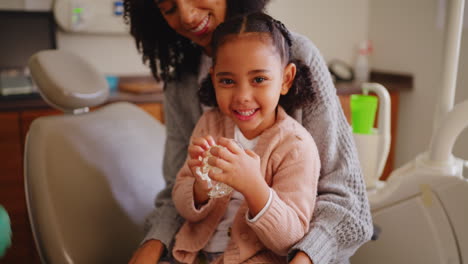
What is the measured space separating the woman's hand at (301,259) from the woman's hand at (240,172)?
13 cm

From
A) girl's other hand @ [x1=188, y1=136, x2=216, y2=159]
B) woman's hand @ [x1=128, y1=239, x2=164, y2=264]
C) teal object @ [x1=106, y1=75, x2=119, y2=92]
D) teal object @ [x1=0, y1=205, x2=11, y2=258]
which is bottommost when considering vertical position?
woman's hand @ [x1=128, y1=239, x2=164, y2=264]

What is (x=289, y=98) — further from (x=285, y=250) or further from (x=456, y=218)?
(x=456, y=218)

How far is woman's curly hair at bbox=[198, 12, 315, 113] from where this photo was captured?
0.81 metres

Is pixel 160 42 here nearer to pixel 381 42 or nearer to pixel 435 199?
pixel 435 199

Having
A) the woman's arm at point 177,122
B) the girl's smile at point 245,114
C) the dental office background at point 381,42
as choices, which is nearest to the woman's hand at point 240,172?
the girl's smile at point 245,114

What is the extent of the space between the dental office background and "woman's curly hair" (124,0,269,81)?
1440mm

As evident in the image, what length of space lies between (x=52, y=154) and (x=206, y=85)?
451 millimetres

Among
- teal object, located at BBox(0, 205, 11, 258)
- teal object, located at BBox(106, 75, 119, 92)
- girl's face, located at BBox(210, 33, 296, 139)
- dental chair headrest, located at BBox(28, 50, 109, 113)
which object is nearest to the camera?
teal object, located at BBox(0, 205, 11, 258)

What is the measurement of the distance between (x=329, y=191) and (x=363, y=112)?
17.9 inches

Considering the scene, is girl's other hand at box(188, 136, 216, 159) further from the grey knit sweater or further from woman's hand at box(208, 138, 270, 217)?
the grey knit sweater

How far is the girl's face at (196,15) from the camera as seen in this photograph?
36.0 inches

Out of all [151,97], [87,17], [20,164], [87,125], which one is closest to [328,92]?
[87,125]

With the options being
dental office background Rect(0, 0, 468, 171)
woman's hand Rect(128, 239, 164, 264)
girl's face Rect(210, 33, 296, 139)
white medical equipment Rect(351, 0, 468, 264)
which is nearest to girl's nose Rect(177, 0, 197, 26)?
girl's face Rect(210, 33, 296, 139)

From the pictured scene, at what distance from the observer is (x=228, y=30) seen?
2.70ft
